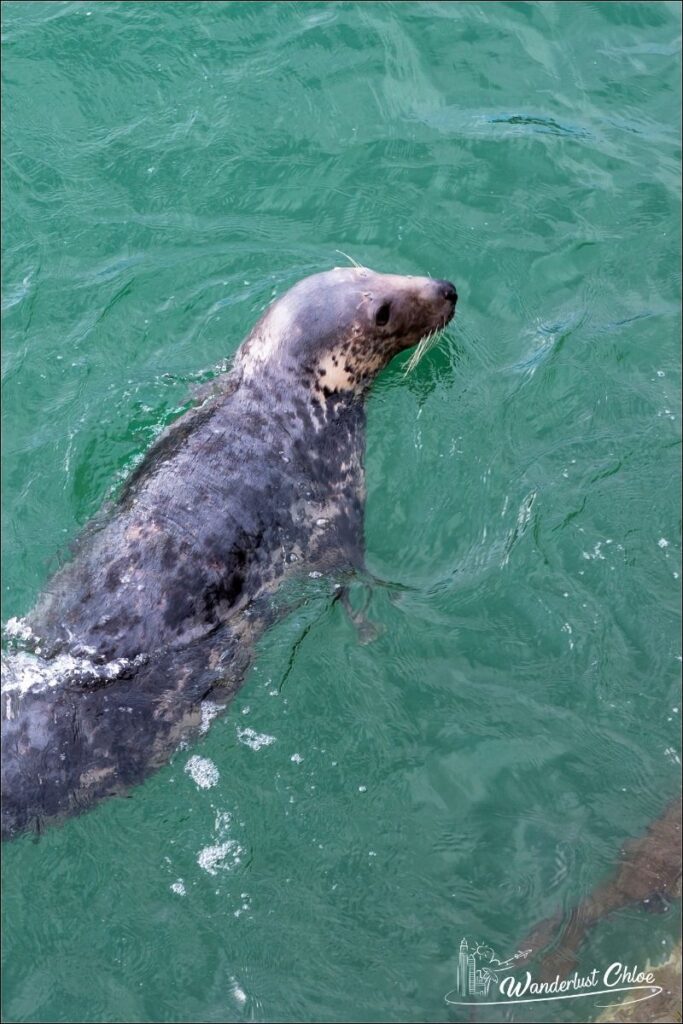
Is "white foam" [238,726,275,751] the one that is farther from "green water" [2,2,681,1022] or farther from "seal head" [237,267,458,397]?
"seal head" [237,267,458,397]

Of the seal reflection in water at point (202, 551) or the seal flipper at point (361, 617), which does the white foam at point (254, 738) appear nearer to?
the seal reflection in water at point (202, 551)

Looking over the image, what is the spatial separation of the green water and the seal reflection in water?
11.2 inches

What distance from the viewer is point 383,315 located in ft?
23.2

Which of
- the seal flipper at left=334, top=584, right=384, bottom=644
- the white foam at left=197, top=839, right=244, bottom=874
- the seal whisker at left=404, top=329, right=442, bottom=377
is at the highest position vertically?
the seal whisker at left=404, top=329, right=442, bottom=377

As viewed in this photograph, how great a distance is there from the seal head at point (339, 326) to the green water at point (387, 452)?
46 centimetres

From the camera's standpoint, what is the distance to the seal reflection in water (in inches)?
217

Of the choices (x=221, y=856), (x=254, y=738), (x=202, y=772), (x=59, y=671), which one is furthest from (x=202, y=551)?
(x=221, y=856)

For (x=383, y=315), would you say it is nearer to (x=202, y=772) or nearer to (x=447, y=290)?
(x=447, y=290)

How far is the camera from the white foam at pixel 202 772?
5.83 metres

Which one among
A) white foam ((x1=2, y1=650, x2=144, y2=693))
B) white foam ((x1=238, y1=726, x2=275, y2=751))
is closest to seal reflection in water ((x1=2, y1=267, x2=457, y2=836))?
white foam ((x1=2, y1=650, x2=144, y2=693))

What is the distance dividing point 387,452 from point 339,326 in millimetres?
910

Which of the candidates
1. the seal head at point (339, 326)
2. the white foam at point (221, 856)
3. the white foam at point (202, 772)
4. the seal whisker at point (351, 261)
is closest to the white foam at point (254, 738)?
the white foam at point (202, 772)

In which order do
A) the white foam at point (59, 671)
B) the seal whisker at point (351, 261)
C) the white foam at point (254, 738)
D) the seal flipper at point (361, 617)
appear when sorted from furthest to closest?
the seal whisker at point (351, 261) → the seal flipper at point (361, 617) → the white foam at point (254, 738) → the white foam at point (59, 671)

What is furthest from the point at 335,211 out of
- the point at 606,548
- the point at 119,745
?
the point at 119,745
